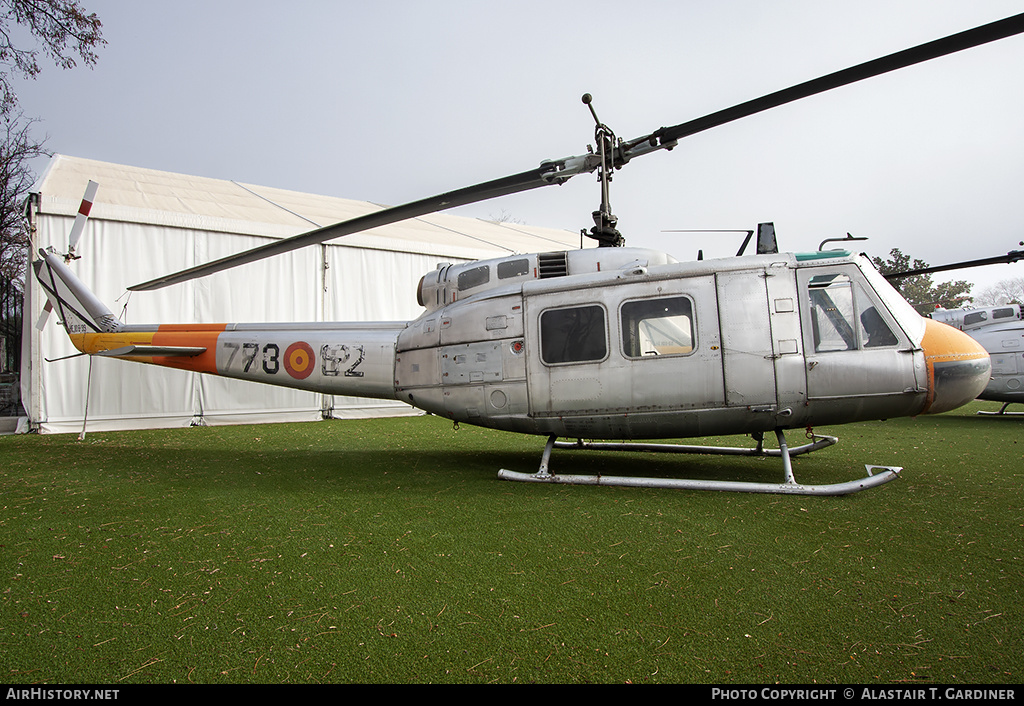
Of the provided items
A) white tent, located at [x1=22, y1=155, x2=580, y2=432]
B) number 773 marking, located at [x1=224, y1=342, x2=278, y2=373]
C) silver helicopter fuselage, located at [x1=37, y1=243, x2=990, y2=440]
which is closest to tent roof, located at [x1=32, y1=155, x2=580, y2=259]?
white tent, located at [x1=22, y1=155, x2=580, y2=432]

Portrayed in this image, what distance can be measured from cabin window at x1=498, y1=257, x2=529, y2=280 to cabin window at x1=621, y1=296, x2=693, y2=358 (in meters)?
1.23

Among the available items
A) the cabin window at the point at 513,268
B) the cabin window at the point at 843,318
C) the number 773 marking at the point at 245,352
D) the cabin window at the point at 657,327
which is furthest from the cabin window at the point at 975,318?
the number 773 marking at the point at 245,352

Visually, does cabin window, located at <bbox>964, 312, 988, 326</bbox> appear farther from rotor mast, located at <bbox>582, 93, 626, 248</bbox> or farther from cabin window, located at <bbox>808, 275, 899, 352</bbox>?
rotor mast, located at <bbox>582, 93, 626, 248</bbox>

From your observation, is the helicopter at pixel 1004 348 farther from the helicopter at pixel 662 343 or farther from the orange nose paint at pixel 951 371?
the helicopter at pixel 662 343

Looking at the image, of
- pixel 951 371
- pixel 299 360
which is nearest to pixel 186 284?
pixel 299 360

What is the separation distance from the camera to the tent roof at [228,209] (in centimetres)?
1012

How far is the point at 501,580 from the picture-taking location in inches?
116

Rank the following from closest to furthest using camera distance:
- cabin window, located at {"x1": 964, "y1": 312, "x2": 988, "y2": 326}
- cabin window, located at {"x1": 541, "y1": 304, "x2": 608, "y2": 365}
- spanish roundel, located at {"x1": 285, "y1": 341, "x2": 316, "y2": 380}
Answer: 1. cabin window, located at {"x1": 541, "y1": 304, "x2": 608, "y2": 365}
2. spanish roundel, located at {"x1": 285, "y1": 341, "x2": 316, "y2": 380}
3. cabin window, located at {"x1": 964, "y1": 312, "x2": 988, "y2": 326}

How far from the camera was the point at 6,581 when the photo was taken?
2.97 m

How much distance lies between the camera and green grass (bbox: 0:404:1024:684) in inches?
85.9

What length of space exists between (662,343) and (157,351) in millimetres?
6000

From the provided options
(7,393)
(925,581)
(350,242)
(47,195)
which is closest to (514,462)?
(925,581)

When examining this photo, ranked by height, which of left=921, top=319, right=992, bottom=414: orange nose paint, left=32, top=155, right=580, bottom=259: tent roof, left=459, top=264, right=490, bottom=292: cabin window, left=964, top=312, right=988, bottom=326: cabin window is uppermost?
left=32, top=155, right=580, bottom=259: tent roof

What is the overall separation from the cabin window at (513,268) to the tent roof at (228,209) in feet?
24.4
